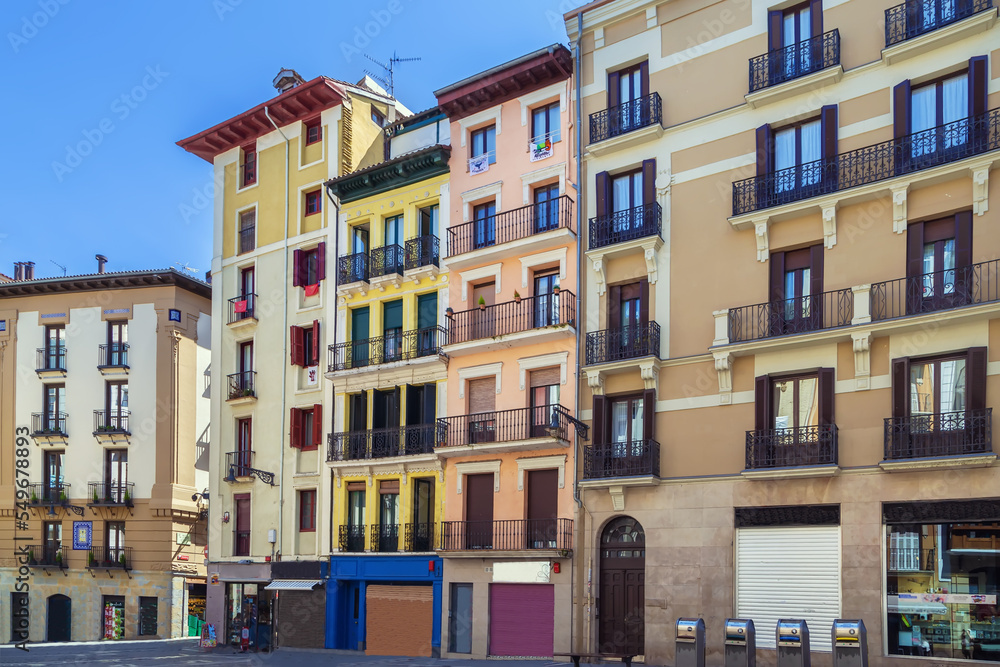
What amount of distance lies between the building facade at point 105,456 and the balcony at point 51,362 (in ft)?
0.19

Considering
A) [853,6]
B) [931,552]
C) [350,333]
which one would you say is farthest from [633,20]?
[931,552]

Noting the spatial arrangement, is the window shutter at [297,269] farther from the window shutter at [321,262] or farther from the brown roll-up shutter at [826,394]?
the brown roll-up shutter at [826,394]

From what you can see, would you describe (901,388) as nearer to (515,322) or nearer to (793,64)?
(793,64)

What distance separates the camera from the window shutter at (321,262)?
3547cm

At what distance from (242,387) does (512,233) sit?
1308 centimetres

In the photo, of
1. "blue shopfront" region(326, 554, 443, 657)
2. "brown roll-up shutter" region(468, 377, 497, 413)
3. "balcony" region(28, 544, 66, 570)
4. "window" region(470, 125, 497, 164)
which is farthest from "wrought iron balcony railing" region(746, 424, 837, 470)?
"balcony" region(28, 544, 66, 570)

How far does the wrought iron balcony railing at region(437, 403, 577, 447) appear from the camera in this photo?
28.1 metres

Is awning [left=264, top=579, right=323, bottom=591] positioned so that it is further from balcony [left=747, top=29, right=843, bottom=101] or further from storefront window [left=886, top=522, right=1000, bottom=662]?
balcony [left=747, top=29, right=843, bottom=101]

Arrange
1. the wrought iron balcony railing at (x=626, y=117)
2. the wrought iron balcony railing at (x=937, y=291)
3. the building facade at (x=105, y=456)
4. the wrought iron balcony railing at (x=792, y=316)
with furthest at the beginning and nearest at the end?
the building facade at (x=105, y=456)
the wrought iron balcony railing at (x=626, y=117)
the wrought iron balcony railing at (x=792, y=316)
the wrought iron balcony railing at (x=937, y=291)

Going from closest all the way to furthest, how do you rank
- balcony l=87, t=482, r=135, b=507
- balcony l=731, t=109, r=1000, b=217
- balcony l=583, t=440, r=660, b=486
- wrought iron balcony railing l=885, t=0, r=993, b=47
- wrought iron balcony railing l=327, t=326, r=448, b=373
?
balcony l=731, t=109, r=1000, b=217
wrought iron balcony railing l=885, t=0, r=993, b=47
balcony l=583, t=440, r=660, b=486
wrought iron balcony railing l=327, t=326, r=448, b=373
balcony l=87, t=482, r=135, b=507

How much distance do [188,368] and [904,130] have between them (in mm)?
32278

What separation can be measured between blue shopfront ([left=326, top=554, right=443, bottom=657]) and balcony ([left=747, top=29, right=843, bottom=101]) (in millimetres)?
16597

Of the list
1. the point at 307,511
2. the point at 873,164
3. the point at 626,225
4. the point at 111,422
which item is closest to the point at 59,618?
the point at 111,422

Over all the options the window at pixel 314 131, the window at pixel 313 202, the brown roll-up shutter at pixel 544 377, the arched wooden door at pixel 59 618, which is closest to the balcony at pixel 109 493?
the arched wooden door at pixel 59 618
